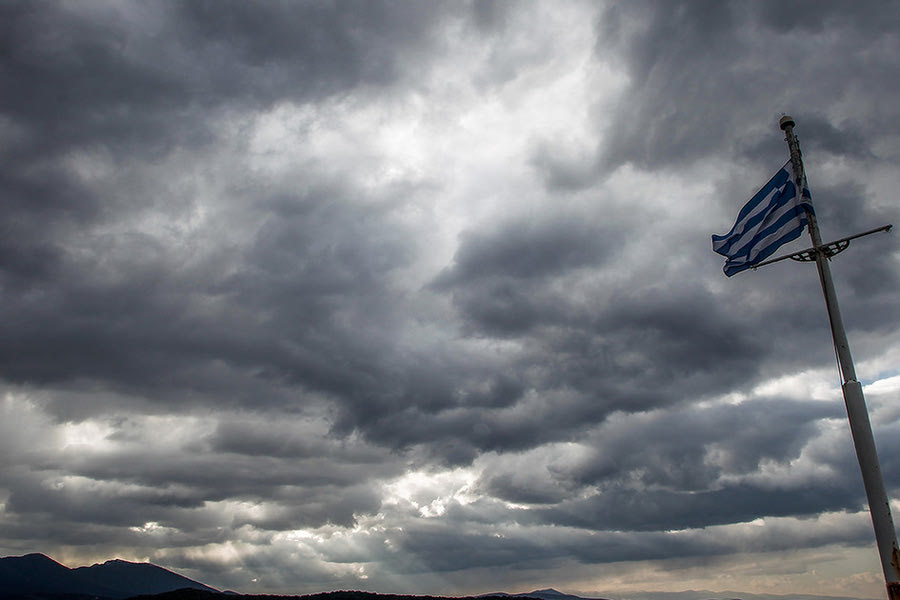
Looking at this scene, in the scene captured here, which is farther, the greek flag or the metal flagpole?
the greek flag

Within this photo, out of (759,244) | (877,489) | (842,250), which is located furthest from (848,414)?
(759,244)

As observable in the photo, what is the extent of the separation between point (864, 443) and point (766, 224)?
39.2 ft

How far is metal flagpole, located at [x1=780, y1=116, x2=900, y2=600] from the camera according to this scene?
2600 centimetres

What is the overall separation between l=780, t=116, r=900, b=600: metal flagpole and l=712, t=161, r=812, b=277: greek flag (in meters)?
2.23

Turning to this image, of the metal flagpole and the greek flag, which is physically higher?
the greek flag

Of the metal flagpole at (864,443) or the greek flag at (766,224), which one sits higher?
the greek flag at (766,224)

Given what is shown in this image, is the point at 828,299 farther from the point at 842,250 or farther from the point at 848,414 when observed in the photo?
the point at 848,414

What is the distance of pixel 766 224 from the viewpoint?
113 ft

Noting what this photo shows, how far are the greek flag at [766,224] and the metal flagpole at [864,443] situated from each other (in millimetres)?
2225

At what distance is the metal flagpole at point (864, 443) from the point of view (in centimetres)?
2600

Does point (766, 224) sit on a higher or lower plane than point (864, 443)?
higher

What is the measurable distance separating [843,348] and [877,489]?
587 cm

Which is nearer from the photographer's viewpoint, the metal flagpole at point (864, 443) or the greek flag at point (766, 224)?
the metal flagpole at point (864, 443)

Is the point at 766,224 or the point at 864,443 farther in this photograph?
the point at 766,224
